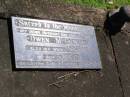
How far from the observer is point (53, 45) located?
3.46 m

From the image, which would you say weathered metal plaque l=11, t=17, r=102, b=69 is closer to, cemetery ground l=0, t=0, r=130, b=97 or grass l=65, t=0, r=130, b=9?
cemetery ground l=0, t=0, r=130, b=97

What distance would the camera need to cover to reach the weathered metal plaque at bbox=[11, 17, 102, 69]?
3271 mm

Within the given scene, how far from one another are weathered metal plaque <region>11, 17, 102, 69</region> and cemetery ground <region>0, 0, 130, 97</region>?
7cm

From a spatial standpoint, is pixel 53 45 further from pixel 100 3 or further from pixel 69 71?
pixel 100 3

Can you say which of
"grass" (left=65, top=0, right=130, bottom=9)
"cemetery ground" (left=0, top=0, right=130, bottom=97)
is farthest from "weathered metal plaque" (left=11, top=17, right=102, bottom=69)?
"grass" (left=65, top=0, right=130, bottom=9)

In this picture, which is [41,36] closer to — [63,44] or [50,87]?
[63,44]

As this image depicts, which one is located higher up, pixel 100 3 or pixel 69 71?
pixel 100 3

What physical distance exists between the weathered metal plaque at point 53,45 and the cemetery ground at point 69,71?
0.22 feet

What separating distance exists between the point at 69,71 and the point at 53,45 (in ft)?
0.93

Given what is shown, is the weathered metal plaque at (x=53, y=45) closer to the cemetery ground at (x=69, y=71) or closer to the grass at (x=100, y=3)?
the cemetery ground at (x=69, y=71)

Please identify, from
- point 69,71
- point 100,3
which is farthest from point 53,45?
point 100,3

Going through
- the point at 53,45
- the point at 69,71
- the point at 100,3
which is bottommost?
the point at 69,71

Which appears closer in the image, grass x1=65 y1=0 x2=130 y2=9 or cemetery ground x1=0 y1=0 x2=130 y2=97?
cemetery ground x1=0 y1=0 x2=130 y2=97

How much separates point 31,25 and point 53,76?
500 millimetres
